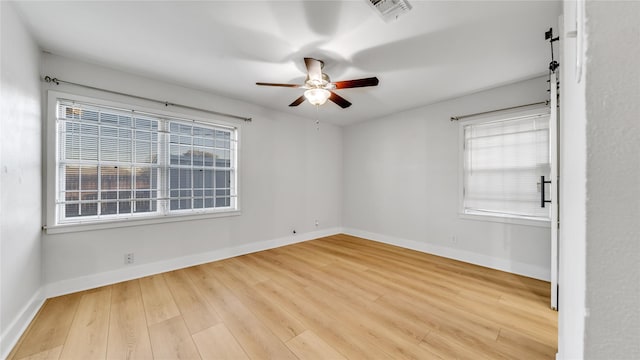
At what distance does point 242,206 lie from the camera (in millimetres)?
3898

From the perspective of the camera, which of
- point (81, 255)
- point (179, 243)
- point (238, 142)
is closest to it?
point (81, 255)

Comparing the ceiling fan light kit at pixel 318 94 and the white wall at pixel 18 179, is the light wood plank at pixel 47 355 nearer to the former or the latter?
the white wall at pixel 18 179

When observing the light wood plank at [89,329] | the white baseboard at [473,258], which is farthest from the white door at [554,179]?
the light wood plank at [89,329]

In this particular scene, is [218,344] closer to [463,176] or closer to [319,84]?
[319,84]

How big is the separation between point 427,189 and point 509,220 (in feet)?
3.93

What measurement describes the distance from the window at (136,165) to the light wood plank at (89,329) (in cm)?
91

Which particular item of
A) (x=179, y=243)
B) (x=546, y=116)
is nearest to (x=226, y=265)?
(x=179, y=243)

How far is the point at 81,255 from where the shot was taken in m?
2.60

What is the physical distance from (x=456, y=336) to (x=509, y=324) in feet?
1.88

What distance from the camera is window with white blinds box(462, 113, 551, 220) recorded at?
3021mm

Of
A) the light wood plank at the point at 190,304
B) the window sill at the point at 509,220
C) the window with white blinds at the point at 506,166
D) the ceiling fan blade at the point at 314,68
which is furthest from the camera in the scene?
the window with white blinds at the point at 506,166

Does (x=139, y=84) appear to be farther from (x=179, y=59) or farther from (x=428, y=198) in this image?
(x=428, y=198)

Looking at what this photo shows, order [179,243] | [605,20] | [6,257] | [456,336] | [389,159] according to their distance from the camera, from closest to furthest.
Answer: [605,20] → [6,257] → [456,336] → [179,243] → [389,159]

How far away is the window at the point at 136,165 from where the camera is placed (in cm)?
262
